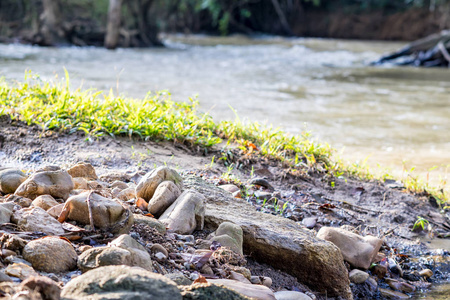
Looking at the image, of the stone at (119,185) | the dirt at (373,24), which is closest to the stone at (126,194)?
the stone at (119,185)

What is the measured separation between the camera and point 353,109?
299 inches

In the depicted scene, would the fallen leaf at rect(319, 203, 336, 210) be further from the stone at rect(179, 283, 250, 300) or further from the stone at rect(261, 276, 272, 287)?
the stone at rect(179, 283, 250, 300)

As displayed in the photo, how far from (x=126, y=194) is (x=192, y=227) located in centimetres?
44

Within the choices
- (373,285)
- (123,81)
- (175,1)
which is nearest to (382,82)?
(123,81)

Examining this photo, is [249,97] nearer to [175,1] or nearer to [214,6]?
[175,1]

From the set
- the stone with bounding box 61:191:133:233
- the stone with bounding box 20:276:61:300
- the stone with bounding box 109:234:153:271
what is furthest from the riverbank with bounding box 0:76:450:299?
the stone with bounding box 20:276:61:300

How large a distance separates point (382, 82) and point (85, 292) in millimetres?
10284

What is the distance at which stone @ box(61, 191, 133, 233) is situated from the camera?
6.84 feet

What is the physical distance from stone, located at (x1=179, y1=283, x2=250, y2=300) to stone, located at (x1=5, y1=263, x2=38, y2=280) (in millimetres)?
541

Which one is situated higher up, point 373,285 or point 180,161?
point 180,161

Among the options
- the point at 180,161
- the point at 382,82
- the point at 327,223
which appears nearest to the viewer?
the point at 327,223

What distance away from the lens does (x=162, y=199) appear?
245cm

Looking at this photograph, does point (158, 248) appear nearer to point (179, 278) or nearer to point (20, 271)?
point (179, 278)

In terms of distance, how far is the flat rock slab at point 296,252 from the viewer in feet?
7.95
